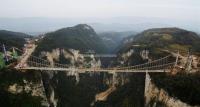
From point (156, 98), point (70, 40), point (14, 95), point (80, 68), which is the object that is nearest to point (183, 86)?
point (156, 98)

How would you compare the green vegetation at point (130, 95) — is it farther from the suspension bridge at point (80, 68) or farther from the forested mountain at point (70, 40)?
the forested mountain at point (70, 40)

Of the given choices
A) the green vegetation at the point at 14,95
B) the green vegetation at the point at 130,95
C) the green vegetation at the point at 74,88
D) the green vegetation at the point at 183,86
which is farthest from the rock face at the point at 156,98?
the green vegetation at the point at 14,95

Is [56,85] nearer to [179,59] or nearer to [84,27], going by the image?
[179,59]

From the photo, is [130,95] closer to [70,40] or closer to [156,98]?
[156,98]

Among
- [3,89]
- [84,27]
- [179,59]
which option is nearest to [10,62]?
[3,89]

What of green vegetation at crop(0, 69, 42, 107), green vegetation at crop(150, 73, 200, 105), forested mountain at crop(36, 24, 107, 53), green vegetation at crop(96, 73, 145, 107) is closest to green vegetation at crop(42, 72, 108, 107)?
green vegetation at crop(96, 73, 145, 107)

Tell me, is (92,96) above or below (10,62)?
below
